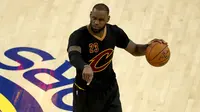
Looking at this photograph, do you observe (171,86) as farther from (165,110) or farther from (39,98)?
(39,98)

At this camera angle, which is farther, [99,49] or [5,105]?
[5,105]

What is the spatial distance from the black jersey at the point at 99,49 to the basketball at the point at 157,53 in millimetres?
233

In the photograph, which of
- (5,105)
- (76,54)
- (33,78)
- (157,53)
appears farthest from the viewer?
(33,78)

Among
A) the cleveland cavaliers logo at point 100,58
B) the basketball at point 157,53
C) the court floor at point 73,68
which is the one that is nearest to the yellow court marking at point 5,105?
the court floor at point 73,68

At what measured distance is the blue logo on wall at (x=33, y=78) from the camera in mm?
5959

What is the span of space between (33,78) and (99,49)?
6.80ft

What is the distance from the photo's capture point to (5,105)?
5.84 m

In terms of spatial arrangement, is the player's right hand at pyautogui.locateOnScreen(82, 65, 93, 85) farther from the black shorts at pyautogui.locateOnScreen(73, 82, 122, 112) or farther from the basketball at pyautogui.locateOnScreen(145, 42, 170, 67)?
the basketball at pyautogui.locateOnScreen(145, 42, 170, 67)

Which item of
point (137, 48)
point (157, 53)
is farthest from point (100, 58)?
point (157, 53)

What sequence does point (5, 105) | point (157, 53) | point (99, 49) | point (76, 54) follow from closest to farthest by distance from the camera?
point (76, 54)
point (99, 49)
point (157, 53)
point (5, 105)

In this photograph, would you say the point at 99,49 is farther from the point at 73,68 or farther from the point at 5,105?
the point at 73,68

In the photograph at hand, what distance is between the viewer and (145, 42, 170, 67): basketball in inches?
179

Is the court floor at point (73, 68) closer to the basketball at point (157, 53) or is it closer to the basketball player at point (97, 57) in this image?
the basketball player at point (97, 57)

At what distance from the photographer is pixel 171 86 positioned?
618 centimetres
